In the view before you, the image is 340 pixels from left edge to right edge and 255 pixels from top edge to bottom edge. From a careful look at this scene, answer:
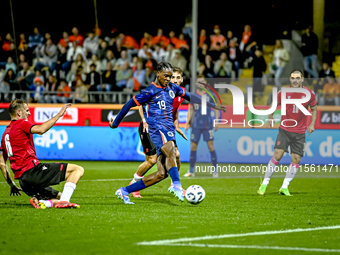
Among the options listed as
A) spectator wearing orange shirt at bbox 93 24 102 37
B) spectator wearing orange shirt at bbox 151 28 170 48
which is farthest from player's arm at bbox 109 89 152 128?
spectator wearing orange shirt at bbox 93 24 102 37

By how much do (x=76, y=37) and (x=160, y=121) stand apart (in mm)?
13219

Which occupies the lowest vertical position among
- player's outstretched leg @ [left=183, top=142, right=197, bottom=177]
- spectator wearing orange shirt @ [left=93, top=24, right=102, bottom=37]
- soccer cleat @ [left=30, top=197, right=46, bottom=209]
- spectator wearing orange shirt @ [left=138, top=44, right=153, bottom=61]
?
player's outstretched leg @ [left=183, top=142, right=197, bottom=177]

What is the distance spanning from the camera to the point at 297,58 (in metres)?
16.9

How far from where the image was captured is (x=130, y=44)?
19.5 meters

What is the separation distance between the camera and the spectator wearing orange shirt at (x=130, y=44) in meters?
18.8

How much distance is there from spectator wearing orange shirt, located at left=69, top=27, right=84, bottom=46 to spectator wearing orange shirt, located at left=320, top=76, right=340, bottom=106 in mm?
9049

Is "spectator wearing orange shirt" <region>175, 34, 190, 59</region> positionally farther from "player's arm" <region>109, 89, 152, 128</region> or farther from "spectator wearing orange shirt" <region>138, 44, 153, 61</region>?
"player's arm" <region>109, 89, 152, 128</region>

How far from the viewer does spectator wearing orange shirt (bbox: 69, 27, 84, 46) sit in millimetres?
19864

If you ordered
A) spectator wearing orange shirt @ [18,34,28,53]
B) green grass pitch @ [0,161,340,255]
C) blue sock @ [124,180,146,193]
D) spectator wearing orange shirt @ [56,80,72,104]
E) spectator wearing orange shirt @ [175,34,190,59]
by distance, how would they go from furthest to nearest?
spectator wearing orange shirt @ [18,34,28,53] → spectator wearing orange shirt @ [175,34,190,59] → spectator wearing orange shirt @ [56,80,72,104] → blue sock @ [124,180,146,193] → green grass pitch @ [0,161,340,255]

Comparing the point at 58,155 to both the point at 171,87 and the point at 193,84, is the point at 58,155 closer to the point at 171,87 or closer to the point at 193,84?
the point at 193,84

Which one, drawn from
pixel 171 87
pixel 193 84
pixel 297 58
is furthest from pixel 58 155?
pixel 171 87

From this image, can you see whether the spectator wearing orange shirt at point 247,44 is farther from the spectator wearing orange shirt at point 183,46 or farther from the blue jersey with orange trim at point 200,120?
the blue jersey with orange trim at point 200,120

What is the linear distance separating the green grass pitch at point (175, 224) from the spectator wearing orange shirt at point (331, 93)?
17.5 feet

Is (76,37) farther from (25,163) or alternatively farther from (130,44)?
(25,163)
